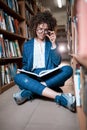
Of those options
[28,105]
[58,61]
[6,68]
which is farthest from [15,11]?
[28,105]

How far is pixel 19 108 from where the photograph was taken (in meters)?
1.32

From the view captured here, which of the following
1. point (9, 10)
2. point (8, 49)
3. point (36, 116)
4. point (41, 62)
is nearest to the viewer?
point (36, 116)

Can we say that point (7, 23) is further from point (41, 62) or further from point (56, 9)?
point (56, 9)

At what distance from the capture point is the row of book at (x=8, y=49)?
1.95m

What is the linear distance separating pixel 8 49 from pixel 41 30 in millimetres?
603

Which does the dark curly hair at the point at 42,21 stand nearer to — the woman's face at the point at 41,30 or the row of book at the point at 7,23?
the woman's face at the point at 41,30

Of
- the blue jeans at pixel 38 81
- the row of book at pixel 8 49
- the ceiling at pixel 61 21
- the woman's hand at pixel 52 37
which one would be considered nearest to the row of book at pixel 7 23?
the row of book at pixel 8 49

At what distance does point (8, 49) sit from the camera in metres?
2.16

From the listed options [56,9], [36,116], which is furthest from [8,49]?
[56,9]

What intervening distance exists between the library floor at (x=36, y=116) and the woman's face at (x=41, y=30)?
59 cm

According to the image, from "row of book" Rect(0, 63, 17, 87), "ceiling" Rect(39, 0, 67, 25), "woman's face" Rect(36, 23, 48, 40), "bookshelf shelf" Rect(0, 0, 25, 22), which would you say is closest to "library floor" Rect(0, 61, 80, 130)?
"row of book" Rect(0, 63, 17, 87)

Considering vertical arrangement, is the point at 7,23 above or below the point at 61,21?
below

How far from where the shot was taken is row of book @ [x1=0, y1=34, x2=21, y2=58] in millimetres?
1954

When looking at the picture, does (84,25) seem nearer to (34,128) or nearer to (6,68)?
(34,128)
